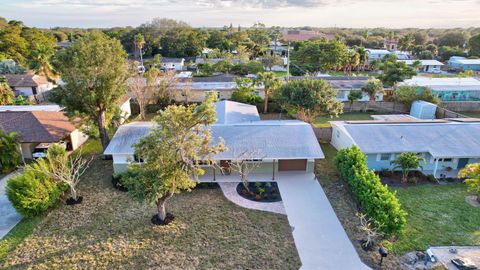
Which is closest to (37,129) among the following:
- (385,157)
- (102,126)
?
(102,126)

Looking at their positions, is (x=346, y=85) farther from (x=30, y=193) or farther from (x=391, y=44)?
(x=391, y=44)

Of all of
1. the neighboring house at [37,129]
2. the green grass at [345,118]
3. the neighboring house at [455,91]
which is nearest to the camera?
the neighboring house at [37,129]

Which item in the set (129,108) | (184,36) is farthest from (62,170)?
(184,36)

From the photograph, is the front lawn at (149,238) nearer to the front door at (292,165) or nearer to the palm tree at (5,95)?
the front door at (292,165)

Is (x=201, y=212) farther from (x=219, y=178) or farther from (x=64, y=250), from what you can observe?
(x=64, y=250)

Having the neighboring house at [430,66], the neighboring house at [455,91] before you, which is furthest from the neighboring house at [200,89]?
the neighboring house at [430,66]
